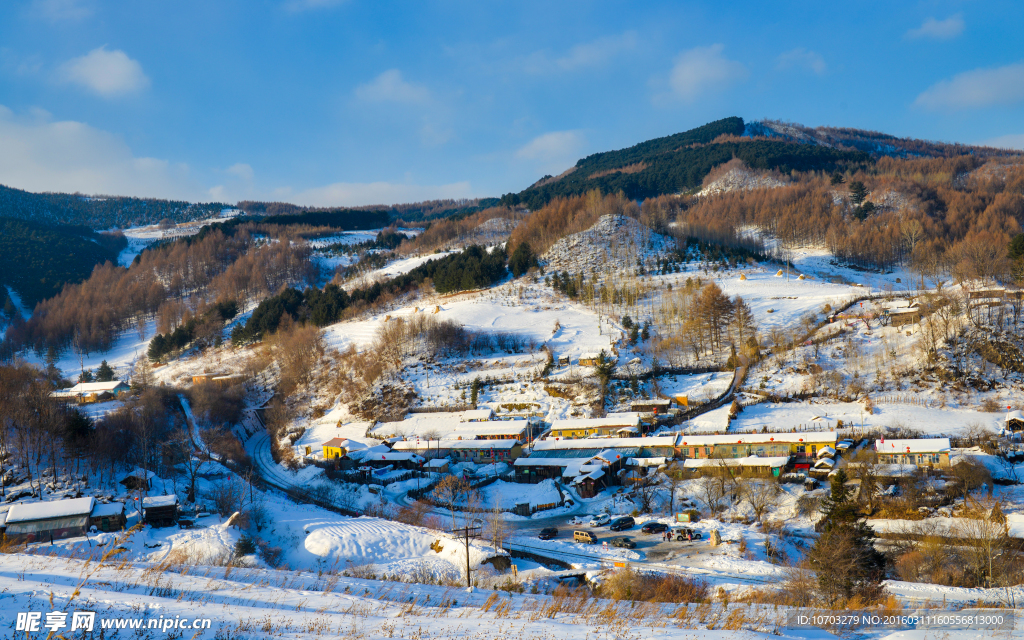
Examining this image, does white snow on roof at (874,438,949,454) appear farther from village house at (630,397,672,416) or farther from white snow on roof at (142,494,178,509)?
white snow on roof at (142,494,178,509)

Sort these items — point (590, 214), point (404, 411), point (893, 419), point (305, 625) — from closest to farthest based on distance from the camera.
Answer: point (305, 625) < point (893, 419) < point (404, 411) < point (590, 214)

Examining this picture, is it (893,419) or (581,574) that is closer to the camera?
(581,574)

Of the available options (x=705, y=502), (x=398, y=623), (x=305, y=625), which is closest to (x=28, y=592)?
(x=305, y=625)

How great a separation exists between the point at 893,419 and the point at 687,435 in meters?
11.5

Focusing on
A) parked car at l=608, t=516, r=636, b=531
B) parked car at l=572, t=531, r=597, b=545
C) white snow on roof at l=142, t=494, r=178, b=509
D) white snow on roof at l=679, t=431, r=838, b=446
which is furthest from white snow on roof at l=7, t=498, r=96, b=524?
white snow on roof at l=679, t=431, r=838, b=446

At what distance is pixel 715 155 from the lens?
133000 millimetres

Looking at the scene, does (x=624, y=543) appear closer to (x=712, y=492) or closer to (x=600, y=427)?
(x=712, y=492)

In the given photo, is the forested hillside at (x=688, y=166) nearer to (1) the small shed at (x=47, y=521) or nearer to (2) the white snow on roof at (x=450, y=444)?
(2) the white snow on roof at (x=450, y=444)

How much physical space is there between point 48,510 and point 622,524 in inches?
939

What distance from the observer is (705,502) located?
87.7 feet

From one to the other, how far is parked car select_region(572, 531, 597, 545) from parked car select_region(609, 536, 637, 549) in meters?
0.78

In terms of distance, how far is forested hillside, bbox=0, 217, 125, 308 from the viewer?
323ft

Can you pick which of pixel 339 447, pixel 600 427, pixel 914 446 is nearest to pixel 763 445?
pixel 914 446

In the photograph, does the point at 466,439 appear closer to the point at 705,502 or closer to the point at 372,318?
the point at 705,502
